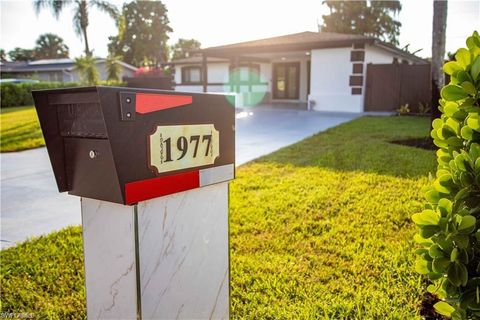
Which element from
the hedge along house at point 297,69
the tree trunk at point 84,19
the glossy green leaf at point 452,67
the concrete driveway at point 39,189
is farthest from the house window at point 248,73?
the glossy green leaf at point 452,67

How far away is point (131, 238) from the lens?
156cm

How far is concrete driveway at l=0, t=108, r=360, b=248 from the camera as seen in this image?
165 inches

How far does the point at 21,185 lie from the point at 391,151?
20.0 ft

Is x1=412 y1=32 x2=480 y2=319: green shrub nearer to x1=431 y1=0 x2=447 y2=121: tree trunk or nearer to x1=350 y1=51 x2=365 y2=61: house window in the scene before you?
x1=431 y1=0 x2=447 y2=121: tree trunk

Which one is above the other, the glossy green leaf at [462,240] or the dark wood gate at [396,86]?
the dark wood gate at [396,86]

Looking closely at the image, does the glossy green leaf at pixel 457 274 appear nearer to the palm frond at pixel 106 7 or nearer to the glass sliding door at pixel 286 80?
the glass sliding door at pixel 286 80

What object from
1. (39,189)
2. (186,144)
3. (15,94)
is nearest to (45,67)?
(15,94)

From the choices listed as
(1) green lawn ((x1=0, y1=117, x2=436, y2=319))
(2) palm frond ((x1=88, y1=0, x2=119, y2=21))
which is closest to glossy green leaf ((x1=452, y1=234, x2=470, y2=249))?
(1) green lawn ((x1=0, y1=117, x2=436, y2=319))

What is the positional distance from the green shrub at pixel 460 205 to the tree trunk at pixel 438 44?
24.4 ft

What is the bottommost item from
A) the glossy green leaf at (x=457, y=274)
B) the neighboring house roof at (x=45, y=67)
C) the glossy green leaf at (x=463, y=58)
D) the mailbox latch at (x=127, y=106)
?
the glossy green leaf at (x=457, y=274)

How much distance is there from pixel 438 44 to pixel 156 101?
8739 mm

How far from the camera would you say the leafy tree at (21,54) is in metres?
57.7

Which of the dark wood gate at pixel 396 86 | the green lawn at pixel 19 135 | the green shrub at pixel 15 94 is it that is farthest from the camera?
the green shrub at pixel 15 94

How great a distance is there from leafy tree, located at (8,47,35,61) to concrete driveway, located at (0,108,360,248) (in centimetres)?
5665
